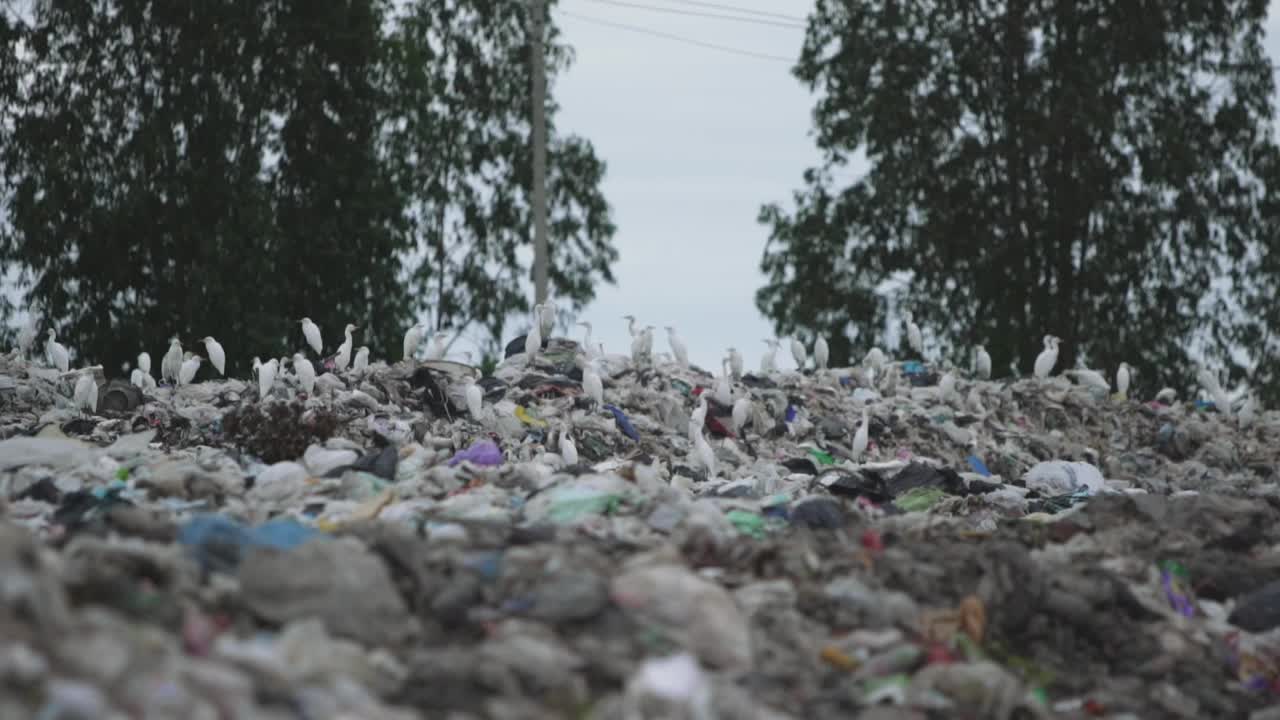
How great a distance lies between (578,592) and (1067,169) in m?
16.8

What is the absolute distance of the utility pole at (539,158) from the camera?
17078mm

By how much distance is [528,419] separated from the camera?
10.8 meters

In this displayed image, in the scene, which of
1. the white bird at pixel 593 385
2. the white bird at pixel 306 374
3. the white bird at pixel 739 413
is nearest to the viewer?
the white bird at pixel 306 374

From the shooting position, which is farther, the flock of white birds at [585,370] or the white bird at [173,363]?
the white bird at [173,363]

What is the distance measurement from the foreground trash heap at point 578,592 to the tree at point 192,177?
9.35 meters

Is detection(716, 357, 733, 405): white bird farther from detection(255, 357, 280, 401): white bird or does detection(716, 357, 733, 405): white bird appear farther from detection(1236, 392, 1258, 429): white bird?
detection(1236, 392, 1258, 429): white bird

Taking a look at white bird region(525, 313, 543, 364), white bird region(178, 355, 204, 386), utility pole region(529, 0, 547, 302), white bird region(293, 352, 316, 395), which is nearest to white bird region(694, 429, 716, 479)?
A: white bird region(293, 352, 316, 395)

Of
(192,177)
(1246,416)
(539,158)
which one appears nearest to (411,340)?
(539,158)

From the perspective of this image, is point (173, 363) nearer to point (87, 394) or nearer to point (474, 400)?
point (87, 394)

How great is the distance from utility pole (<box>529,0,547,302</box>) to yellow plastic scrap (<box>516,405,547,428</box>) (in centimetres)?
617

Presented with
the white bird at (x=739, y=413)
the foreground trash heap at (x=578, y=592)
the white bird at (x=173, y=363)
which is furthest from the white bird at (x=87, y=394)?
the white bird at (x=739, y=413)

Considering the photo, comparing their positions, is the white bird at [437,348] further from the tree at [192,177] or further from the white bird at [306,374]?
the tree at [192,177]

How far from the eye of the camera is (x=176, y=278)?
17969 millimetres

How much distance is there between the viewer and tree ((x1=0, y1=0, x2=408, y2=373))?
17672 mm
